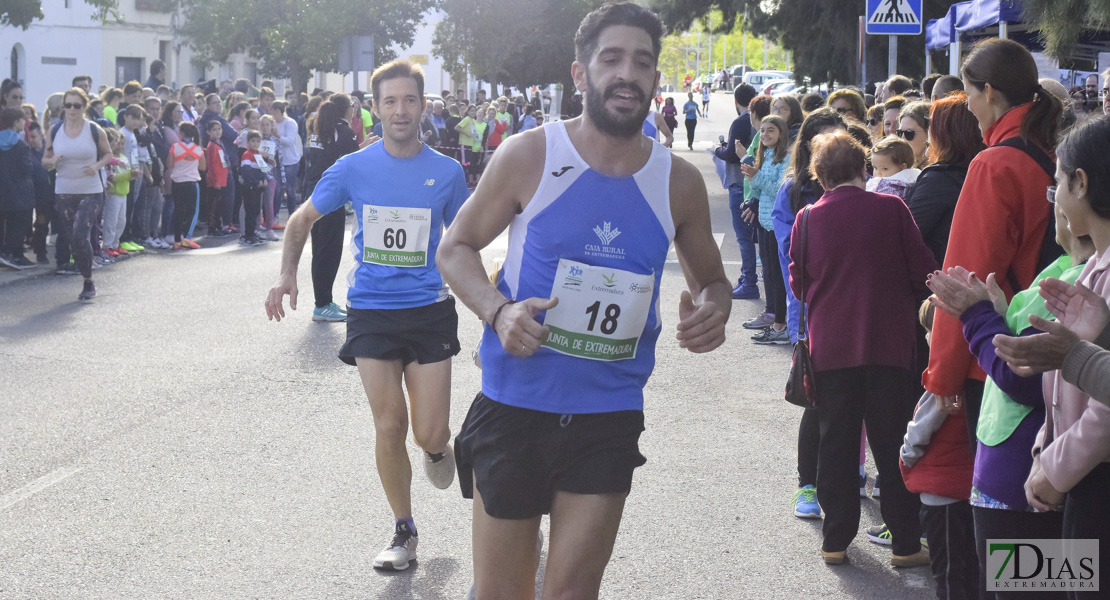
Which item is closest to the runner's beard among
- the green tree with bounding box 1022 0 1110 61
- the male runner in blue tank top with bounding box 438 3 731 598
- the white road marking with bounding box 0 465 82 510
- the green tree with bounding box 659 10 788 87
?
the male runner in blue tank top with bounding box 438 3 731 598

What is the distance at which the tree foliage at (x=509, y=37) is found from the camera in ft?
159

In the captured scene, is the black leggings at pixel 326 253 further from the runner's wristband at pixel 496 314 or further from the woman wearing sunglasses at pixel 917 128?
the runner's wristband at pixel 496 314

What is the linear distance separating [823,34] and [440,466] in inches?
820

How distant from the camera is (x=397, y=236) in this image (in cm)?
535

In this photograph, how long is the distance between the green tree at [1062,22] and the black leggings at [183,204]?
438 inches

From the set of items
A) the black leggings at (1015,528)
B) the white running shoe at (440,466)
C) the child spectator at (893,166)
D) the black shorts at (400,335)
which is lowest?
the white running shoe at (440,466)

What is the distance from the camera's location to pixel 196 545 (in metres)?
5.27

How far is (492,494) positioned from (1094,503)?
1506 mm

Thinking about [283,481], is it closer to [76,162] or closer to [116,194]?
[76,162]

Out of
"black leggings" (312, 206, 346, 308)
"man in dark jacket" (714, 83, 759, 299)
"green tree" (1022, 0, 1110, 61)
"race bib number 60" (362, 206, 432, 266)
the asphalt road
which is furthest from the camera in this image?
"man in dark jacket" (714, 83, 759, 299)

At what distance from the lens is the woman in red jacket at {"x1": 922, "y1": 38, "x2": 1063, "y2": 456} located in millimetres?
3977

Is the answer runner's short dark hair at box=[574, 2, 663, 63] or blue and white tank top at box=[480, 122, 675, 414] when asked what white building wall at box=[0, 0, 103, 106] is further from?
blue and white tank top at box=[480, 122, 675, 414]

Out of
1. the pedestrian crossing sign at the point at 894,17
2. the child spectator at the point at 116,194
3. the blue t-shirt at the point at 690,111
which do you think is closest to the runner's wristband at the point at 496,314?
the pedestrian crossing sign at the point at 894,17

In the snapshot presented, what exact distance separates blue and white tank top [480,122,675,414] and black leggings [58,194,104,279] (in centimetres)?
956
